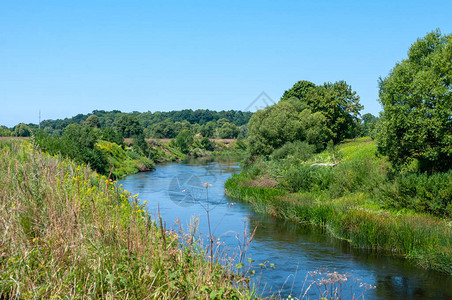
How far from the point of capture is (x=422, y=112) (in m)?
18.4

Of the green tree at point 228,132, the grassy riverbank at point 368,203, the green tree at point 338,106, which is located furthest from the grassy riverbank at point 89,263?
the green tree at point 228,132

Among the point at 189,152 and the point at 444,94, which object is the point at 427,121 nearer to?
the point at 444,94

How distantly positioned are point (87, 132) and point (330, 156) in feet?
84.6

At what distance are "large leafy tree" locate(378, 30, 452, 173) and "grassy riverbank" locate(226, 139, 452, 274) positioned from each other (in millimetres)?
1465

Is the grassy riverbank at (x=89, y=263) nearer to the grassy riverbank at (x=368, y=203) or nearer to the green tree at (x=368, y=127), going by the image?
the grassy riverbank at (x=368, y=203)

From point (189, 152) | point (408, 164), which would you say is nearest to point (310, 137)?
point (408, 164)

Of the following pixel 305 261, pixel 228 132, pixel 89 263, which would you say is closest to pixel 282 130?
pixel 305 261

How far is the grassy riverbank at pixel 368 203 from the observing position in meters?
15.0

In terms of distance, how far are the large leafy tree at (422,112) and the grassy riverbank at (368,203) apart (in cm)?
146

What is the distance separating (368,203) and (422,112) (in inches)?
215

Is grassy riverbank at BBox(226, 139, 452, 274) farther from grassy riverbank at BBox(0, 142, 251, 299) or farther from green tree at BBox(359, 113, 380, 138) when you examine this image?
grassy riverbank at BBox(0, 142, 251, 299)

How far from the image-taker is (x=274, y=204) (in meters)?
24.0

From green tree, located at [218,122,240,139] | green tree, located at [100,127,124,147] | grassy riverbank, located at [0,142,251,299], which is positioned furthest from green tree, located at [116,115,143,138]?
grassy riverbank, located at [0,142,251,299]

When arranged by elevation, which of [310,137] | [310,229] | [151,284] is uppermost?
[310,137]
